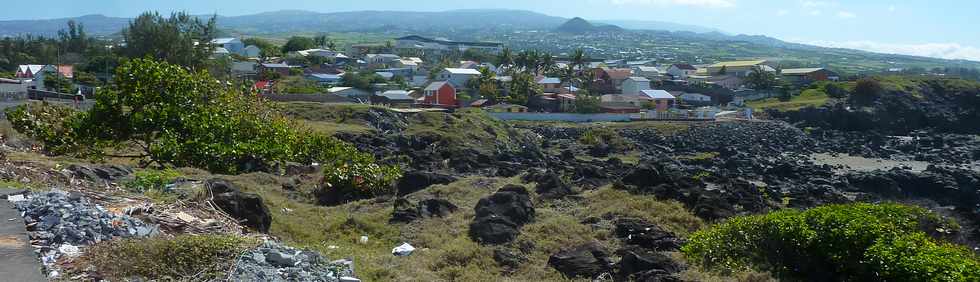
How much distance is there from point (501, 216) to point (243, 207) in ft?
13.7

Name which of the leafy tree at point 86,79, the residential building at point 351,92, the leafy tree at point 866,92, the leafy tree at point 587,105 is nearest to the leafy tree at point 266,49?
the residential building at point 351,92

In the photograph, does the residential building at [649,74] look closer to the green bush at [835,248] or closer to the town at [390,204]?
the town at [390,204]

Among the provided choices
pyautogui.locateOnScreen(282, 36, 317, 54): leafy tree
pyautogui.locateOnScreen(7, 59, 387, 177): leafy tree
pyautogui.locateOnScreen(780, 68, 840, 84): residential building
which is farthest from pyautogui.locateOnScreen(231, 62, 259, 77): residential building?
pyautogui.locateOnScreen(780, 68, 840, 84): residential building

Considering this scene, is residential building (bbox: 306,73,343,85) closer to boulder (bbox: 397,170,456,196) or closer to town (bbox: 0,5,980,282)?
town (bbox: 0,5,980,282)

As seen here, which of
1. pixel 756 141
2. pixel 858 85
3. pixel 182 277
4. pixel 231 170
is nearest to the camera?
pixel 182 277

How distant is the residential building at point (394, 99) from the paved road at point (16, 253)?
49936 mm

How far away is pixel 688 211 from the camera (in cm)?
1542

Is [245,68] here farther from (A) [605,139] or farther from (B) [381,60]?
(A) [605,139]

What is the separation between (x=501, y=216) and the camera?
1305cm

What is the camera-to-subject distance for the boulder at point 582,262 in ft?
34.4

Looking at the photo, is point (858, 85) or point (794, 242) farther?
point (858, 85)

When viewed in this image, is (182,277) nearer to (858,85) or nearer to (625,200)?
(625,200)

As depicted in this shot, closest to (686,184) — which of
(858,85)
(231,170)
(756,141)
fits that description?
(231,170)

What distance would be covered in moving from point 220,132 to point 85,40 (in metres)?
69.0
